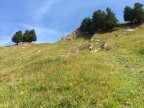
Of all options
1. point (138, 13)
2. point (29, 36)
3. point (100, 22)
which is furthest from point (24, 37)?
point (138, 13)

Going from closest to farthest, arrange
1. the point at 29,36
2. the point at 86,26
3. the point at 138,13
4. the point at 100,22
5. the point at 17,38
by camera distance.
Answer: the point at 138,13 < the point at 100,22 < the point at 86,26 < the point at 17,38 < the point at 29,36

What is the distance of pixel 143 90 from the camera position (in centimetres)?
1795

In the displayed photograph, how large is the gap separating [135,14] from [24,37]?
44728 millimetres

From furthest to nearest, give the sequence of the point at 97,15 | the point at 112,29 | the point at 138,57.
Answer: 1. the point at 97,15
2. the point at 112,29
3. the point at 138,57

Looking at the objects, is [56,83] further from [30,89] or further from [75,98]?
[75,98]

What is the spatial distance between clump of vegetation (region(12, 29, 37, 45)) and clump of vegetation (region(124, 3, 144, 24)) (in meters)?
38.7

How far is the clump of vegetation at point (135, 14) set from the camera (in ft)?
251

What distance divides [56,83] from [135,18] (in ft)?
199

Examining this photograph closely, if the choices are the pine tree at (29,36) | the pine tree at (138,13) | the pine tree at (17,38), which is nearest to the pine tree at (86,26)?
the pine tree at (138,13)

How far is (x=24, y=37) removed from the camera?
106 m

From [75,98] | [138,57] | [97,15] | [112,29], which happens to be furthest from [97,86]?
[97,15]

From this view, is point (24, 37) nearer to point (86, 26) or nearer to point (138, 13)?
point (86, 26)

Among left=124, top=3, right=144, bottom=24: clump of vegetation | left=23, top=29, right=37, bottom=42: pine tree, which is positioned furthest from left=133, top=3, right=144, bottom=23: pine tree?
left=23, top=29, right=37, bottom=42: pine tree

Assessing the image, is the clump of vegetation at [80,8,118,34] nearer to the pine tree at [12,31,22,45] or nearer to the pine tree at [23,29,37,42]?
the pine tree at [23,29,37,42]
